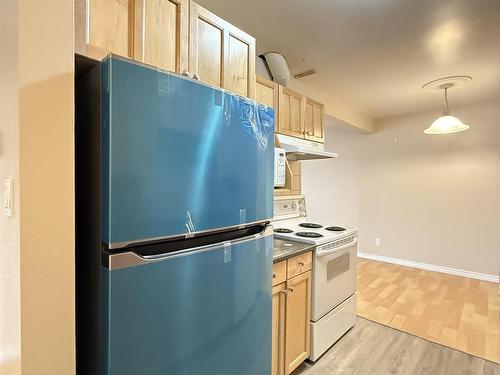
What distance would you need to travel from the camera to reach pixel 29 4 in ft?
2.34

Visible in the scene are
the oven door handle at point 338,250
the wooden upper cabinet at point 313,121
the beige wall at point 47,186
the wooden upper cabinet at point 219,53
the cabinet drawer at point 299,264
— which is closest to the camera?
the beige wall at point 47,186

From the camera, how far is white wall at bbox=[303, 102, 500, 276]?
3744mm

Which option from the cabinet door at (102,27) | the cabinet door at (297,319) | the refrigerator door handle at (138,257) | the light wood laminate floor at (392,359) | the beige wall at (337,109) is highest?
the beige wall at (337,109)

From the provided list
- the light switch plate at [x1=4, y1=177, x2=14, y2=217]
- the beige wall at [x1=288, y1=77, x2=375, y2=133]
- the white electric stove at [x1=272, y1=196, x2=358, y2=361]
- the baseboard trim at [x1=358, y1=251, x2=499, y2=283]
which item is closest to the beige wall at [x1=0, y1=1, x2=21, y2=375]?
the light switch plate at [x1=4, y1=177, x2=14, y2=217]

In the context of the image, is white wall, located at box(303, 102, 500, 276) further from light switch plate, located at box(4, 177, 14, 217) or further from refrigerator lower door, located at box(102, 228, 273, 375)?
light switch plate, located at box(4, 177, 14, 217)

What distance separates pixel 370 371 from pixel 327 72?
8.64ft

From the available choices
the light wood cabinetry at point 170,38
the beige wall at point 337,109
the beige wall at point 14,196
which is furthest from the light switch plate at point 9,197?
the beige wall at point 337,109

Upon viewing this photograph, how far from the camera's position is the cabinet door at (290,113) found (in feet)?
7.63

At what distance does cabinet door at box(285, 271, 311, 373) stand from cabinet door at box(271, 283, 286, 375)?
45 mm

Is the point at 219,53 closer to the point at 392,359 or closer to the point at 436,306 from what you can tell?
the point at 392,359

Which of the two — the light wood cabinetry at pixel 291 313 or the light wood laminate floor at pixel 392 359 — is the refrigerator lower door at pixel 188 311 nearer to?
the light wood cabinetry at pixel 291 313

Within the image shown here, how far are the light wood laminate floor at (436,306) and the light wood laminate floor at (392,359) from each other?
15cm

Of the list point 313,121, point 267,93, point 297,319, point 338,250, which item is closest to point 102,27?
point 267,93

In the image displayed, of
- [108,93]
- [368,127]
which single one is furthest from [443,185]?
[108,93]
